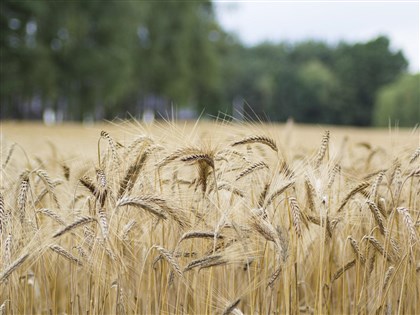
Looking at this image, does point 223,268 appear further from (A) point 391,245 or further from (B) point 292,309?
(A) point 391,245

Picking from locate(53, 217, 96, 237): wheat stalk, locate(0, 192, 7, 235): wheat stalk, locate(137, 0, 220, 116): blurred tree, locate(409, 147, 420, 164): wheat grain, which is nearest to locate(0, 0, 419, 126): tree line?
locate(137, 0, 220, 116): blurred tree

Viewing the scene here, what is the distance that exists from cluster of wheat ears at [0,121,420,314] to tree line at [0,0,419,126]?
1.65ft

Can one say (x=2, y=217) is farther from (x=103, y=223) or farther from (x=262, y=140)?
(x=262, y=140)

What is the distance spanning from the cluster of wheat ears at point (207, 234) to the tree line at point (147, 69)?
0.50 metres

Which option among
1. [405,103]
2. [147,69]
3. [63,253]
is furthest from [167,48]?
[63,253]

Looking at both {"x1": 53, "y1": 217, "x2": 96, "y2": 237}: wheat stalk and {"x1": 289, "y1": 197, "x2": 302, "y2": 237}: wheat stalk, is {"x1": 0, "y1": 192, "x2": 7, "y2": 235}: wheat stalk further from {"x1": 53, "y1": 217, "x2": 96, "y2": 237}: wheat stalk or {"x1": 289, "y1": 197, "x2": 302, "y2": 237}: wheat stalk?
{"x1": 289, "y1": 197, "x2": 302, "y2": 237}: wheat stalk

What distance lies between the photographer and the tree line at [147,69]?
980 inches

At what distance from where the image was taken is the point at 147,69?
35.0 m

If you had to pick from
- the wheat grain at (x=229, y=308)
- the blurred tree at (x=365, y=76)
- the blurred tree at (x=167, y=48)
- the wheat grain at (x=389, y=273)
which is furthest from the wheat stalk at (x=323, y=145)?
the blurred tree at (x=365, y=76)

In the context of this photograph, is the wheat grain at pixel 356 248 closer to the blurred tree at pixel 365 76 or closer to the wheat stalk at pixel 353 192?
the wheat stalk at pixel 353 192

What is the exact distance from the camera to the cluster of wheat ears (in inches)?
84.9

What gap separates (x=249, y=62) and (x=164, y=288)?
7029cm

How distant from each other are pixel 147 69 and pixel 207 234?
33.4 meters

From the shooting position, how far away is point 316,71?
61312mm
